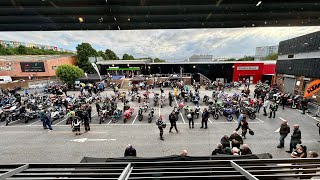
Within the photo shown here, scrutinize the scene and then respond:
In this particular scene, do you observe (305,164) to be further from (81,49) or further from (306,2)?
(81,49)

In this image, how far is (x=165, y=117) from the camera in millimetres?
12695

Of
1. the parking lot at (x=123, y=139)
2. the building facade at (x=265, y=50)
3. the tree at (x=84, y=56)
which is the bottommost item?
the parking lot at (x=123, y=139)

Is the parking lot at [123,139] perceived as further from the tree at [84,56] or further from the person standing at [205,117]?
the tree at [84,56]

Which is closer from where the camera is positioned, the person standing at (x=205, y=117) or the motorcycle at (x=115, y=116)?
the person standing at (x=205, y=117)

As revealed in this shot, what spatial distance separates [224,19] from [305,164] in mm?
4791

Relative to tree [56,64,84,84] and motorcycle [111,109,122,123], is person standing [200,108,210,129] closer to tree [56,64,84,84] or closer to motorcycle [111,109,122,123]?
motorcycle [111,109,122,123]

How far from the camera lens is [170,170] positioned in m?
2.62

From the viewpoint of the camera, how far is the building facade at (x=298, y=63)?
16947mm

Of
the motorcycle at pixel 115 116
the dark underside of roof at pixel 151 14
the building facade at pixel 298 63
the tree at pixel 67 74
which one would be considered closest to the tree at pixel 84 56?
the tree at pixel 67 74

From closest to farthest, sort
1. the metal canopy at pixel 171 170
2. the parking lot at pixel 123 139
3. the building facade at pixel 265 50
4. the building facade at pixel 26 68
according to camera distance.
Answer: the metal canopy at pixel 171 170
the parking lot at pixel 123 139
the building facade at pixel 26 68
the building facade at pixel 265 50

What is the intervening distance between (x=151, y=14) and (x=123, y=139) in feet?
21.9

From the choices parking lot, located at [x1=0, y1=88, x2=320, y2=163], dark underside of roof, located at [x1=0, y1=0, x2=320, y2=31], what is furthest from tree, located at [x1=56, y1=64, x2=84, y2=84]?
dark underside of roof, located at [x1=0, y1=0, x2=320, y2=31]

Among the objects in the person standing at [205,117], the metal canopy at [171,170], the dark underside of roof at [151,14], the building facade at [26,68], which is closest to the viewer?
the metal canopy at [171,170]

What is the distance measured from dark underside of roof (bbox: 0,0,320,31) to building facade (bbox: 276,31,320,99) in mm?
15654
